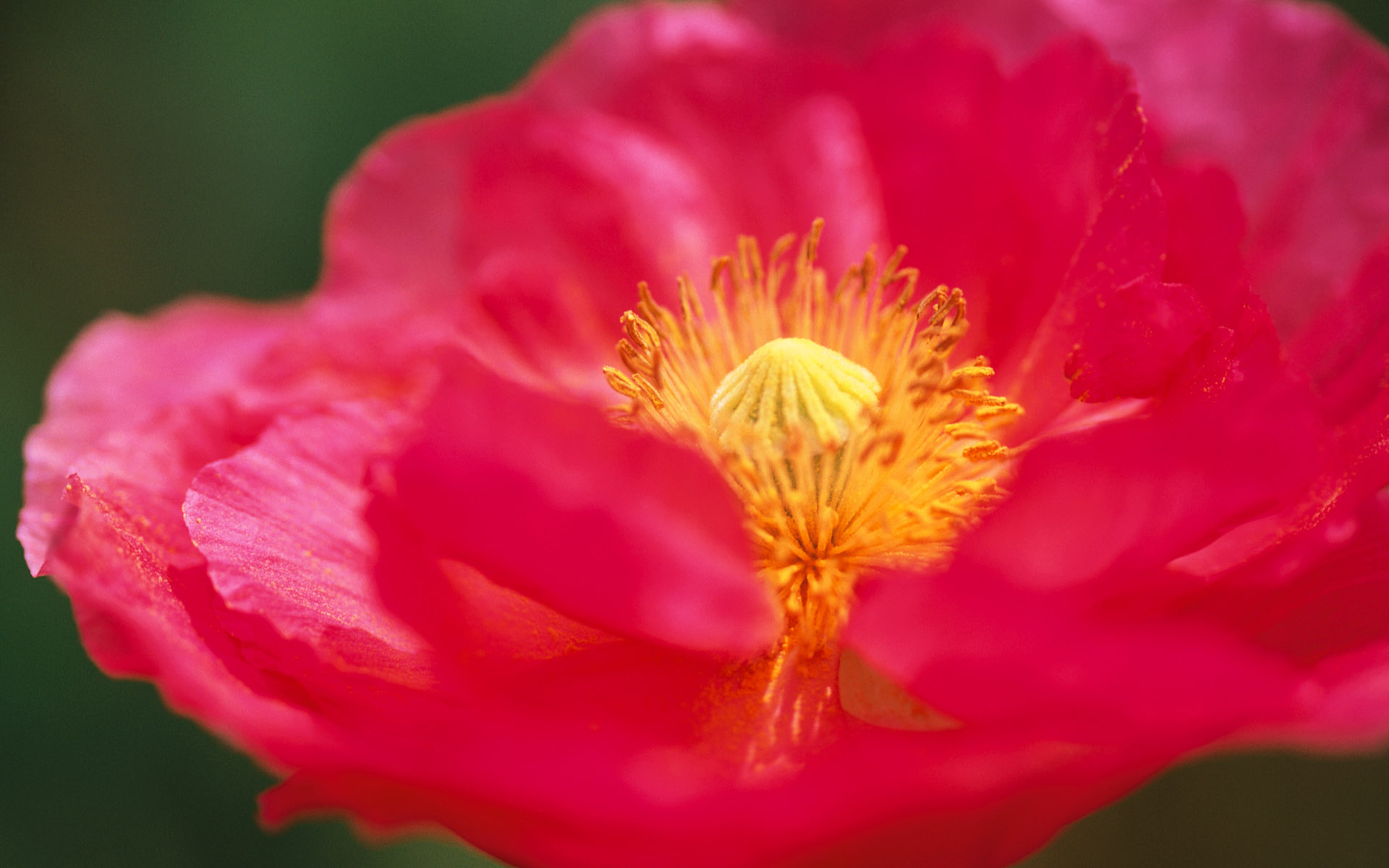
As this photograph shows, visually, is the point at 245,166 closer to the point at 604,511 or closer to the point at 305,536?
the point at 305,536

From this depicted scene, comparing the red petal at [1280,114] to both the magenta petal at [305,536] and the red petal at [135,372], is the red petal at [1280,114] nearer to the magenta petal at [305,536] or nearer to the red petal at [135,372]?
the magenta petal at [305,536]

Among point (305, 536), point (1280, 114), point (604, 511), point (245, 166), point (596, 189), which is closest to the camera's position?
point (604, 511)

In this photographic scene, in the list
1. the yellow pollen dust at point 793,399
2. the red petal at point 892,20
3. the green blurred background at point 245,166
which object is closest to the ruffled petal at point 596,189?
the red petal at point 892,20

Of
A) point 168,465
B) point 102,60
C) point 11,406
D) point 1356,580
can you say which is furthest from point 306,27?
point 1356,580

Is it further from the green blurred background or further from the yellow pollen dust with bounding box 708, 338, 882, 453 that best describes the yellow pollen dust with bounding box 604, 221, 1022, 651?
the green blurred background

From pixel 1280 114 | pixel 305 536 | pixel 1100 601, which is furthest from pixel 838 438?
pixel 1280 114

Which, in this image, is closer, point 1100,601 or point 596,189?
point 1100,601
